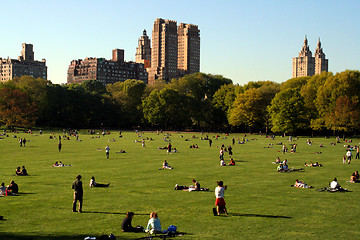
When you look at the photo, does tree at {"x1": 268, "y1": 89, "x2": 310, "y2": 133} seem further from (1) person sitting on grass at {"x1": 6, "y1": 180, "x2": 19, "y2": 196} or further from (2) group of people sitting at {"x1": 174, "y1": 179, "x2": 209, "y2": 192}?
(1) person sitting on grass at {"x1": 6, "y1": 180, "x2": 19, "y2": 196}

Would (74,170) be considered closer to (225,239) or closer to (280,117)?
(225,239)

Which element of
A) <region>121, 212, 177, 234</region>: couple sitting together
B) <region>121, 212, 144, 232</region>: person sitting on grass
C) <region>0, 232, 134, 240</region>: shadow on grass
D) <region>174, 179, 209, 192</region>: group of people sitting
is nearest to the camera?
<region>0, 232, 134, 240</region>: shadow on grass

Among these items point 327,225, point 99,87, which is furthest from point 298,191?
point 99,87

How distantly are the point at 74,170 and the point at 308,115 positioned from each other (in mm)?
77511

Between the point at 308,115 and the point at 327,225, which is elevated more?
the point at 308,115

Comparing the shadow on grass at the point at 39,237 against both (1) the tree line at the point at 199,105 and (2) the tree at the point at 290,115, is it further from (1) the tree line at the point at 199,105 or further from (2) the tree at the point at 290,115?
(2) the tree at the point at 290,115

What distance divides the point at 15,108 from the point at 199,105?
5670 centimetres

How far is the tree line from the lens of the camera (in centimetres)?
9762

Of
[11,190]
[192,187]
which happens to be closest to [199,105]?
[192,187]

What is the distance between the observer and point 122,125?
137 metres

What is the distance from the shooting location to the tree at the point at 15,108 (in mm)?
103875

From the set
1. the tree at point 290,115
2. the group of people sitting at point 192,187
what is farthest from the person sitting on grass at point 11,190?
the tree at point 290,115

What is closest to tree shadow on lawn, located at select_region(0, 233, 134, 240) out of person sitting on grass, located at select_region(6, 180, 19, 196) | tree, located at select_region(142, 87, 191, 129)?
person sitting on grass, located at select_region(6, 180, 19, 196)

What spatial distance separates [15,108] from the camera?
103 metres
